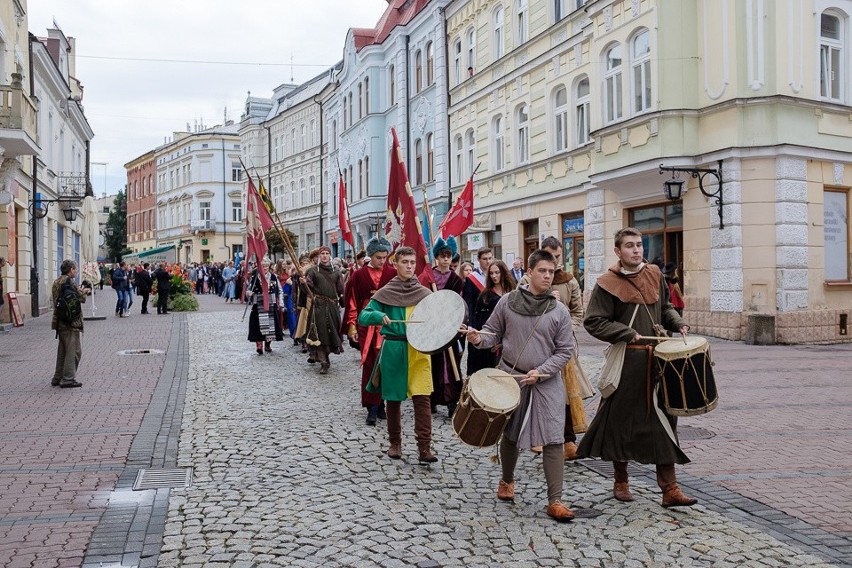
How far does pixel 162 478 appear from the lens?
21.5ft

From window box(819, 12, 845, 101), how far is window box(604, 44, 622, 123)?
4.01 meters

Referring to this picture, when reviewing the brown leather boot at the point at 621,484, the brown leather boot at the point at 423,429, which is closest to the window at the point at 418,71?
the brown leather boot at the point at 423,429

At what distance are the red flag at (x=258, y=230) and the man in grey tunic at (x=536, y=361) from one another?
9.54m

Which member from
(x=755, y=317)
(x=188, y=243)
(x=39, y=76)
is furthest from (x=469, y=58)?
(x=188, y=243)

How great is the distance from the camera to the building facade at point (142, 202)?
85.4 m

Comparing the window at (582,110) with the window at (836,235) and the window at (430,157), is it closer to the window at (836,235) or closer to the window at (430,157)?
the window at (836,235)

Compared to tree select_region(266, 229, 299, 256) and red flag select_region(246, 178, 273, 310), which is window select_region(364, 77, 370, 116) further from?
red flag select_region(246, 178, 273, 310)

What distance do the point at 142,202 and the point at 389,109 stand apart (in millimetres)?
60847

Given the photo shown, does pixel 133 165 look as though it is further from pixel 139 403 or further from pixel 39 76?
pixel 139 403

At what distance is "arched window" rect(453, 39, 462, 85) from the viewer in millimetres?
29141

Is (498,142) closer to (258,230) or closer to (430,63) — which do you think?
(430,63)

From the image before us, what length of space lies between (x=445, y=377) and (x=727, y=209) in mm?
10316

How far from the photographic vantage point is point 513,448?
575 centimetres

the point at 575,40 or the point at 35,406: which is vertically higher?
the point at 575,40
